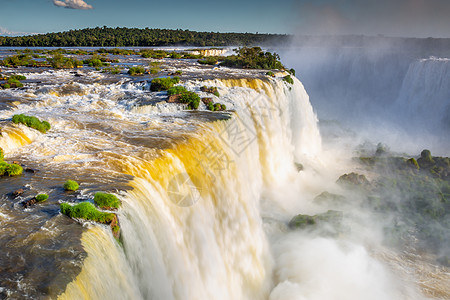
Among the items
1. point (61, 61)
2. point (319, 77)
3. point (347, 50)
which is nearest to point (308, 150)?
point (61, 61)

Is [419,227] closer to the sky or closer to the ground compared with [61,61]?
closer to the ground

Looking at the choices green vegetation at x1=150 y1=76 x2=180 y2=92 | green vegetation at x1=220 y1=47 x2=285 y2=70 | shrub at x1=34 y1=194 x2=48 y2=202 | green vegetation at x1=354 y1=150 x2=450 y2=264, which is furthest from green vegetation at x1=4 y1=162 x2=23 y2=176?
green vegetation at x1=220 y1=47 x2=285 y2=70

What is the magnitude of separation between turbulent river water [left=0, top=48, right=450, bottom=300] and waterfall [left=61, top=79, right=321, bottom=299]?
45mm

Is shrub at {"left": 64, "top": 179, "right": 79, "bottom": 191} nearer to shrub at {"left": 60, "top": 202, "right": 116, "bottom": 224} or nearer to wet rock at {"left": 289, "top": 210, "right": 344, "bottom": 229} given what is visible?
shrub at {"left": 60, "top": 202, "right": 116, "bottom": 224}

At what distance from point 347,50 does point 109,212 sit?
78190mm

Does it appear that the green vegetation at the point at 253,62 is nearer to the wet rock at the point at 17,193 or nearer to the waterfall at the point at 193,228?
the waterfall at the point at 193,228

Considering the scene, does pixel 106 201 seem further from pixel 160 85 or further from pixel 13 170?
pixel 160 85

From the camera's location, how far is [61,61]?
A: 32969 millimetres

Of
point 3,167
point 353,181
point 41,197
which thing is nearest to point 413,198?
point 353,181

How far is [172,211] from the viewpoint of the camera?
10.1m

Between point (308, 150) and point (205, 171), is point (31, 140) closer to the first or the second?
point (205, 171)

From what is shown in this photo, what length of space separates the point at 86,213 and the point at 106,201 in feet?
1.75

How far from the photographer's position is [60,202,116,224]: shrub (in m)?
7.49

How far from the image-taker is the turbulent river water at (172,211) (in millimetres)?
6914
